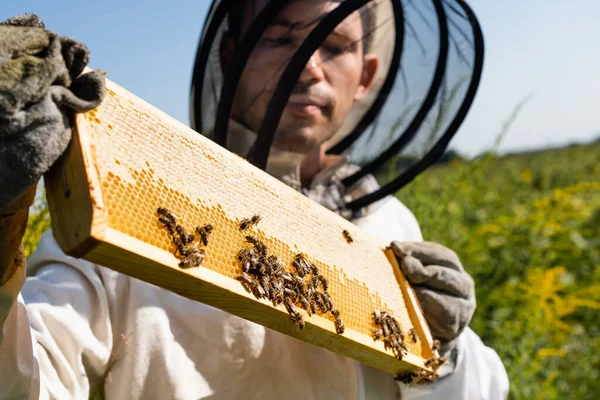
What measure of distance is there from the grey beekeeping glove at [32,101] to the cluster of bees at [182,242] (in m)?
0.27

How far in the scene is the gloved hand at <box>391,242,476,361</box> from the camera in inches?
85.0

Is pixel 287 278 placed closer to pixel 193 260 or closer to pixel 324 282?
pixel 324 282

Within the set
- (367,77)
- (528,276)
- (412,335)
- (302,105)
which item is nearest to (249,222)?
(412,335)

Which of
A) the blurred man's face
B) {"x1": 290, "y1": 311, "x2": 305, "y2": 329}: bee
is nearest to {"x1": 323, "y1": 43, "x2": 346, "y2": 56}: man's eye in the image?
the blurred man's face

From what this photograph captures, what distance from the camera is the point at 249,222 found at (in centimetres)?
154

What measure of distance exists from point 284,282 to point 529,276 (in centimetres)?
399

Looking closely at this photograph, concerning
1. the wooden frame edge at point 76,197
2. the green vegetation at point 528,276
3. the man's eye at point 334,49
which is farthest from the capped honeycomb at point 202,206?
the green vegetation at point 528,276

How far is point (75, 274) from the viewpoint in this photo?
78.3 inches

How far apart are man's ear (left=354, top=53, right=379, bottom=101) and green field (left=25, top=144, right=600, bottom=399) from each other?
1251mm

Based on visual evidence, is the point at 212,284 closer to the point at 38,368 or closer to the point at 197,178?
the point at 197,178

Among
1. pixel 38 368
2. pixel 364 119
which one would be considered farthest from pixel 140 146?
pixel 364 119

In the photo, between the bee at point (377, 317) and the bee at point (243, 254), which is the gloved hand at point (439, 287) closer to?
the bee at point (377, 317)

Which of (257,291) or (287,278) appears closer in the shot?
(257,291)

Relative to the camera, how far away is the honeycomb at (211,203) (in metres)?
1.26
